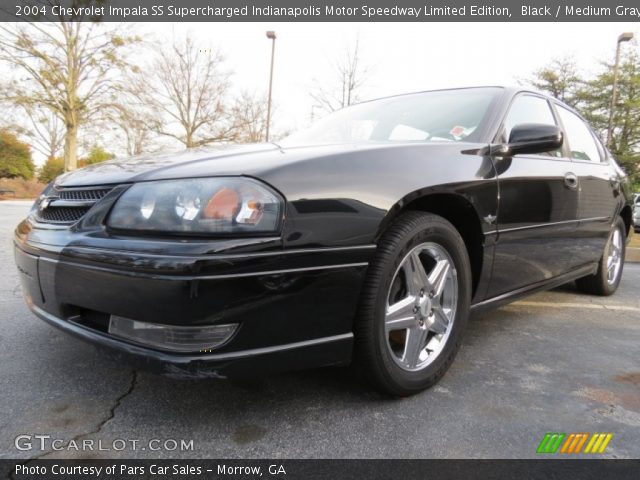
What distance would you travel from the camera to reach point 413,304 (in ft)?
6.08

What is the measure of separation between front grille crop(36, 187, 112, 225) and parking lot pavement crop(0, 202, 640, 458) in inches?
26.4

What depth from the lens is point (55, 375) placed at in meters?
1.85

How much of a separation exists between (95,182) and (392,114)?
1.77 meters

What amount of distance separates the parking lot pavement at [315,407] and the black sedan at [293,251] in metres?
0.19

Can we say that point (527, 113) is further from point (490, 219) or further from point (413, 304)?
point (413, 304)

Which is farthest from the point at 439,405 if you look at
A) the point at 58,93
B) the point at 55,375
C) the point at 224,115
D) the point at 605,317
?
the point at 58,93

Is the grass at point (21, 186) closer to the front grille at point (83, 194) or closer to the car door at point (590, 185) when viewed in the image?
the front grille at point (83, 194)

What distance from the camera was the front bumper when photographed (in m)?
1.31

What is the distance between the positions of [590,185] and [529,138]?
3.79ft

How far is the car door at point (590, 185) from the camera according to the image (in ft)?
9.60

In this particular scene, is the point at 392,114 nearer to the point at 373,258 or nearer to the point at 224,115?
the point at 373,258

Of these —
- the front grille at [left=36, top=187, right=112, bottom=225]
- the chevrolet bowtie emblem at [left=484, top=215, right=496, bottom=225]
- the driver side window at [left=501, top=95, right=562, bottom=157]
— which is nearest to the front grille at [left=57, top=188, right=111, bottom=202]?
the front grille at [left=36, top=187, right=112, bottom=225]
